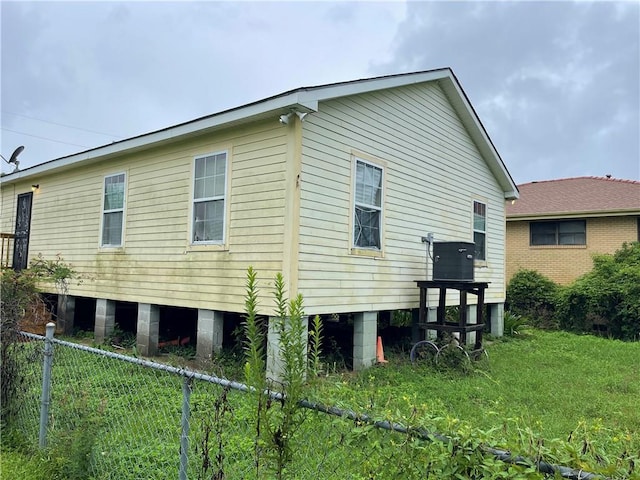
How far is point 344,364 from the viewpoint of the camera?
7.60 metres

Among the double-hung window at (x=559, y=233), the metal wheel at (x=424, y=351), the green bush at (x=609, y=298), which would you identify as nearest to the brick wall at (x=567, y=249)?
the double-hung window at (x=559, y=233)

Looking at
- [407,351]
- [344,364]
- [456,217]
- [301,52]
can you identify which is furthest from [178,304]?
[301,52]

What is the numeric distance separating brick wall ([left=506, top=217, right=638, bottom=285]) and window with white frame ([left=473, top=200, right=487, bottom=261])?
5.98 metres

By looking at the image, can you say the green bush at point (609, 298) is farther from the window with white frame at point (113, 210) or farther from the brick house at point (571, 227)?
the window with white frame at point (113, 210)

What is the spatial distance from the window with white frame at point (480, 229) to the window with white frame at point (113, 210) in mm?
7656

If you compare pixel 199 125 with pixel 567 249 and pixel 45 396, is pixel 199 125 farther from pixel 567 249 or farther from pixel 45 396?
pixel 567 249

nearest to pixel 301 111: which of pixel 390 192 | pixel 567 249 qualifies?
pixel 390 192

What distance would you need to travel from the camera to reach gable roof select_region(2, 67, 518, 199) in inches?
248

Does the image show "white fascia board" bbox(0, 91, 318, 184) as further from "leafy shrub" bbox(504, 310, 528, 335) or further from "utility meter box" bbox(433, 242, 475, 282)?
"leafy shrub" bbox(504, 310, 528, 335)

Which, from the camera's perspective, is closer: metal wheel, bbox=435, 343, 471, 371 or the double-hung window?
metal wheel, bbox=435, 343, 471, 371

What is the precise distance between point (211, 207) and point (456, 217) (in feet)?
17.8

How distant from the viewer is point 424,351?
8055 mm

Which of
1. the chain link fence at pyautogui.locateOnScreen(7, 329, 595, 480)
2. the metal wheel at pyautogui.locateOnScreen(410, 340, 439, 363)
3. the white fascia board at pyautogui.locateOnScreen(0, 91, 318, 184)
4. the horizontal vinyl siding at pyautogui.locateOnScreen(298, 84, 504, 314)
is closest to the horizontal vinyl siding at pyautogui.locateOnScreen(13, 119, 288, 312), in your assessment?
the white fascia board at pyautogui.locateOnScreen(0, 91, 318, 184)

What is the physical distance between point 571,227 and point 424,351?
10698mm
